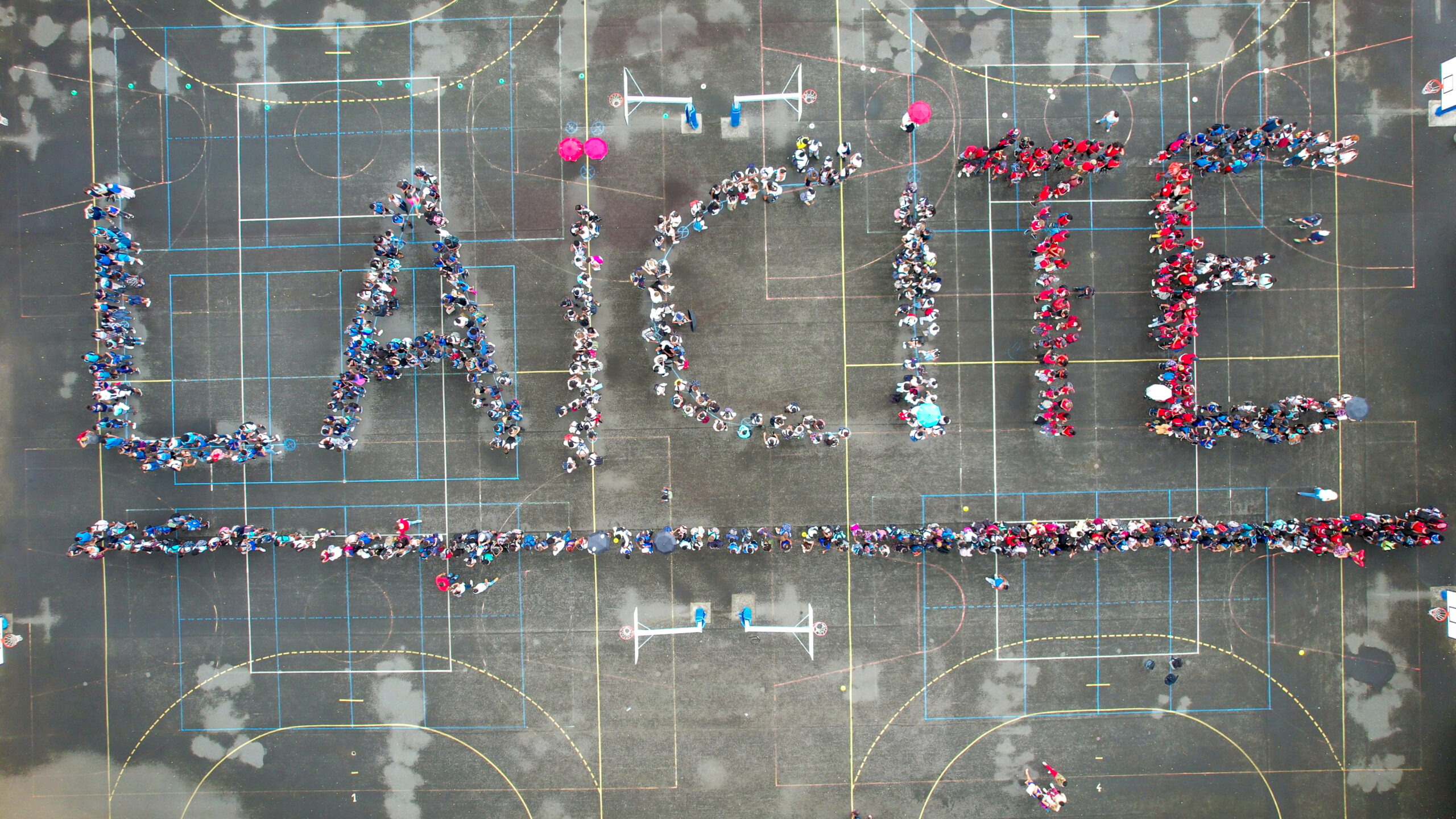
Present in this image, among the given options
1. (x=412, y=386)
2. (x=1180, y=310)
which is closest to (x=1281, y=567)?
(x=1180, y=310)

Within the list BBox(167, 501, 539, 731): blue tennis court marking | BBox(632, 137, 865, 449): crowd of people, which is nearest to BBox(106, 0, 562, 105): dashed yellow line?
BBox(632, 137, 865, 449): crowd of people

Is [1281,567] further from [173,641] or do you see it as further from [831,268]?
[173,641]

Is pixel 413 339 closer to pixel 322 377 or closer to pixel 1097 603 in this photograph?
pixel 322 377

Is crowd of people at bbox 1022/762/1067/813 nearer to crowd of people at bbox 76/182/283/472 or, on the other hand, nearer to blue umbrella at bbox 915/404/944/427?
blue umbrella at bbox 915/404/944/427

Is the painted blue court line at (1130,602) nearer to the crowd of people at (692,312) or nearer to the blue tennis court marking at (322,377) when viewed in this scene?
the blue tennis court marking at (322,377)

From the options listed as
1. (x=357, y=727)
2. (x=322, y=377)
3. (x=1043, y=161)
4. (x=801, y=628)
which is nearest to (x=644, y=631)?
(x=801, y=628)

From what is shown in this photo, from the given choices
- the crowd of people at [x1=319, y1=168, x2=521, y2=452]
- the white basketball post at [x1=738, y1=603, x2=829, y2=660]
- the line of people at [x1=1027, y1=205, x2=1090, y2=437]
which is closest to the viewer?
the crowd of people at [x1=319, y1=168, x2=521, y2=452]
